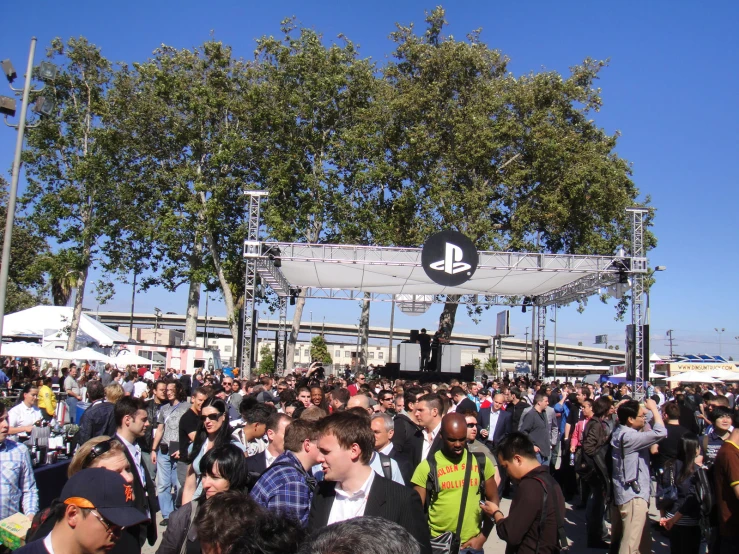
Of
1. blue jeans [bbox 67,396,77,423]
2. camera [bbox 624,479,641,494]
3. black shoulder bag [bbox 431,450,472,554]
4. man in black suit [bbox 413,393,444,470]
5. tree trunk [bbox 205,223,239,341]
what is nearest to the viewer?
black shoulder bag [bbox 431,450,472,554]

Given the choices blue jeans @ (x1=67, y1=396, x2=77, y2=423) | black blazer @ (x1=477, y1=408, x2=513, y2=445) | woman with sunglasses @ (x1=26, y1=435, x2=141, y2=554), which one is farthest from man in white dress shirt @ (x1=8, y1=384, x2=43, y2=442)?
black blazer @ (x1=477, y1=408, x2=513, y2=445)

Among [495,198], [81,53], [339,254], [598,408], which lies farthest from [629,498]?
[81,53]

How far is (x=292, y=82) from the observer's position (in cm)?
3027

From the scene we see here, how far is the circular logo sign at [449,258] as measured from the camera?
61.6 feet

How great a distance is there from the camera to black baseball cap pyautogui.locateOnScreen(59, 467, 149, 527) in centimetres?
251

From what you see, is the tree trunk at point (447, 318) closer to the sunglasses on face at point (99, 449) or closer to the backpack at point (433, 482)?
the backpack at point (433, 482)

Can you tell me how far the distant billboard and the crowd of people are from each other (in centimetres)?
2038

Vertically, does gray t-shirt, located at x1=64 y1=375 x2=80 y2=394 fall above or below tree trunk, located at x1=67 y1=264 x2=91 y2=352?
below

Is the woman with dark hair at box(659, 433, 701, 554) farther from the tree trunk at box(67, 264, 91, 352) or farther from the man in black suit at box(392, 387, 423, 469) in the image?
the tree trunk at box(67, 264, 91, 352)

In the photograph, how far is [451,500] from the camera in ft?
14.2

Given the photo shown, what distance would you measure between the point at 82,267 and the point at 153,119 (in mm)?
7284

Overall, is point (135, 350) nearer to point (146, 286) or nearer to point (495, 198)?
point (146, 286)

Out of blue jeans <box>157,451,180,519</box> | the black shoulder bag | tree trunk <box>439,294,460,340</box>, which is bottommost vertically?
blue jeans <box>157,451,180,519</box>

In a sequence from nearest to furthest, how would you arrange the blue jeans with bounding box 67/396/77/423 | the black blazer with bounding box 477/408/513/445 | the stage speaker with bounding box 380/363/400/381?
the black blazer with bounding box 477/408/513/445
the blue jeans with bounding box 67/396/77/423
the stage speaker with bounding box 380/363/400/381
